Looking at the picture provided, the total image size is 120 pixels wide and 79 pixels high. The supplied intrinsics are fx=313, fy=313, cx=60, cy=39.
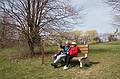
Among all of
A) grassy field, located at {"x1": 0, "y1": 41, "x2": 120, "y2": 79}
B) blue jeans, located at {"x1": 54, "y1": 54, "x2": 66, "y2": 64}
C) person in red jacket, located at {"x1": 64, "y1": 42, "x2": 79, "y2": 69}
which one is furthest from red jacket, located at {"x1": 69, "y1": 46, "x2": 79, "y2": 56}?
grassy field, located at {"x1": 0, "y1": 41, "x2": 120, "y2": 79}

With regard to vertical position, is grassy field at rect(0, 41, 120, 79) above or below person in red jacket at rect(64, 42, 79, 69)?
below

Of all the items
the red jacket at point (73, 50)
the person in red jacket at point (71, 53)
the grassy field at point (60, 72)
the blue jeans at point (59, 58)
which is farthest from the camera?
the blue jeans at point (59, 58)

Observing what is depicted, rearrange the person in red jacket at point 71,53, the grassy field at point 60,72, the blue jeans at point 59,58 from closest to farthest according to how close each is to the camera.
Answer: the grassy field at point 60,72
the person in red jacket at point 71,53
the blue jeans at point 59,58

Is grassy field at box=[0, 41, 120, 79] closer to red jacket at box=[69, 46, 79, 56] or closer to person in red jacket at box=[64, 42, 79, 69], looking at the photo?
person in red jacket at box=[64, 42, 79, 69]

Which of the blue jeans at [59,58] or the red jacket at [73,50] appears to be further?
the blue jeans at [59,58]

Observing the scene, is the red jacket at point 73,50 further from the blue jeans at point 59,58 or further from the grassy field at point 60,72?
the grassy field at point 60,72

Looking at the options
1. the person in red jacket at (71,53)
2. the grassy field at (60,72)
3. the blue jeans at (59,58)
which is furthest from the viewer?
the blue jeans at (59,58)

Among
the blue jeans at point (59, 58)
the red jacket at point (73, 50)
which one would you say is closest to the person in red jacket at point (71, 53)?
the red jacket at point (73, 50)

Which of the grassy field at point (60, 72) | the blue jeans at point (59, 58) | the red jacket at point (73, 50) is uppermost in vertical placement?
the red jacket at point (73, 50)

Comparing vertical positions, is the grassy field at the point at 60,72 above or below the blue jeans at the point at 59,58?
below

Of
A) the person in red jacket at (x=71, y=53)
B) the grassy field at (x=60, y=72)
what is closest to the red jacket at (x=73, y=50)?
the person in red jacket at (x=71, y=53)

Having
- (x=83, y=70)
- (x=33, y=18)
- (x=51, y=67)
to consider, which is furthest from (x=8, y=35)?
(x=83, y=70)

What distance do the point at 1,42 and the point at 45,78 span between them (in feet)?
30.7

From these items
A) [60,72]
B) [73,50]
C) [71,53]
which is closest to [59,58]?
[71,53]
